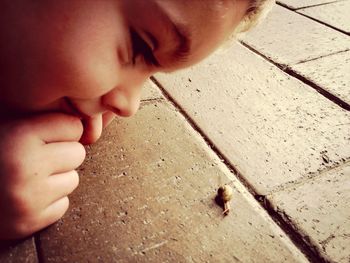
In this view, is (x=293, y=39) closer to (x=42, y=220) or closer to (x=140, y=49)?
(x=140, y=49)

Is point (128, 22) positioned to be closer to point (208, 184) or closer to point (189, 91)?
point (208, 184)

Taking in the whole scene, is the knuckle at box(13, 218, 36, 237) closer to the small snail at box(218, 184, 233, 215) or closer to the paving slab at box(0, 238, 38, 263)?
the paving slab at box(0, 238, 38, 263)

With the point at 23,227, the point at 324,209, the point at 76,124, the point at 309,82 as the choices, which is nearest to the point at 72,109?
the point at 76,124

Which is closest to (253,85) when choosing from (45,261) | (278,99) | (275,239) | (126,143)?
(278,99)

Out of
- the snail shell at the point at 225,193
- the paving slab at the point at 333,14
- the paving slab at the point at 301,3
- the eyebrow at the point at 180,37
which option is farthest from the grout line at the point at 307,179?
the paving slab at the point at 301,3

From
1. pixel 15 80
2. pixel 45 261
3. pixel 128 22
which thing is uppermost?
pixel 128 22

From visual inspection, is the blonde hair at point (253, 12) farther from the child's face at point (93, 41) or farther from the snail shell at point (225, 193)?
the snail shell at point (225, 193)

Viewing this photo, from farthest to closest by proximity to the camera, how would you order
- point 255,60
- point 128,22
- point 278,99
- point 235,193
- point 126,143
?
point 255,60
point 278,99
point 126,143
point 235,193
point 128,22
